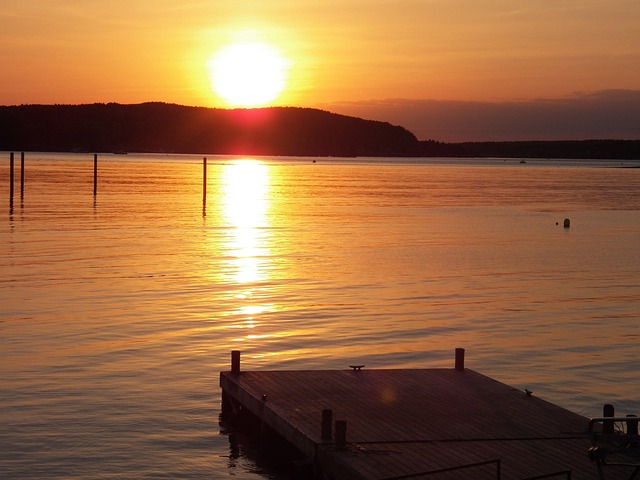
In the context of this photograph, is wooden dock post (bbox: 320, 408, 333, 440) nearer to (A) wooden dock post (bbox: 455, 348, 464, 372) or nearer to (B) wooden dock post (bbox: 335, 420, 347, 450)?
(B) wooden dock post (bbox: 335, 420, 347, 450)

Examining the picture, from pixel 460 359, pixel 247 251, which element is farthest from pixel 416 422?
pixel 247 251

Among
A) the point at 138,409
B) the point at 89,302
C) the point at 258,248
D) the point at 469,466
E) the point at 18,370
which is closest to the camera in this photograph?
the point at 469,466

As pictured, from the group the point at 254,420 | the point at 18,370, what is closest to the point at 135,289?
the point at 18,370

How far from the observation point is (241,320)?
26438 millimetres

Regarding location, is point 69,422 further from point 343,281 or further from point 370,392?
point 343,281

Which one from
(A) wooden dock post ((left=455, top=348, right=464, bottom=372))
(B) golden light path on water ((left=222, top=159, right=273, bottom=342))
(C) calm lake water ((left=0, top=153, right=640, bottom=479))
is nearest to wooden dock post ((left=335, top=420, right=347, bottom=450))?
(C) calm lake water ((left=0, top=153, right=640, bottom=479))

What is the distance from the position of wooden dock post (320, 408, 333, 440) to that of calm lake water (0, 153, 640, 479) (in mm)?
2128

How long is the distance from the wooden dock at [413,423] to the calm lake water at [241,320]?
120cm

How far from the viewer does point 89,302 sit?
28859 millimetres

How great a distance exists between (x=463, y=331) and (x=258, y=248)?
22.4 metres

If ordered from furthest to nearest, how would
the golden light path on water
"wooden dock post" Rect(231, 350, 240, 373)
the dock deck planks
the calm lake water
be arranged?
1. the golden light path on water
2. "wooden dock post" Rect(231, 350, 240, 373)
3. the calm lake water
4. the dock deck planks

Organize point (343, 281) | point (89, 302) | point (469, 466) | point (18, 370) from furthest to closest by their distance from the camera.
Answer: point (343, 281) → point (89, 302) → point (18, 370) → point (469, 466)

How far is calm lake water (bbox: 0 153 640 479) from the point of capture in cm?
1670

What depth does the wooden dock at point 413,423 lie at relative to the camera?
1259cm
